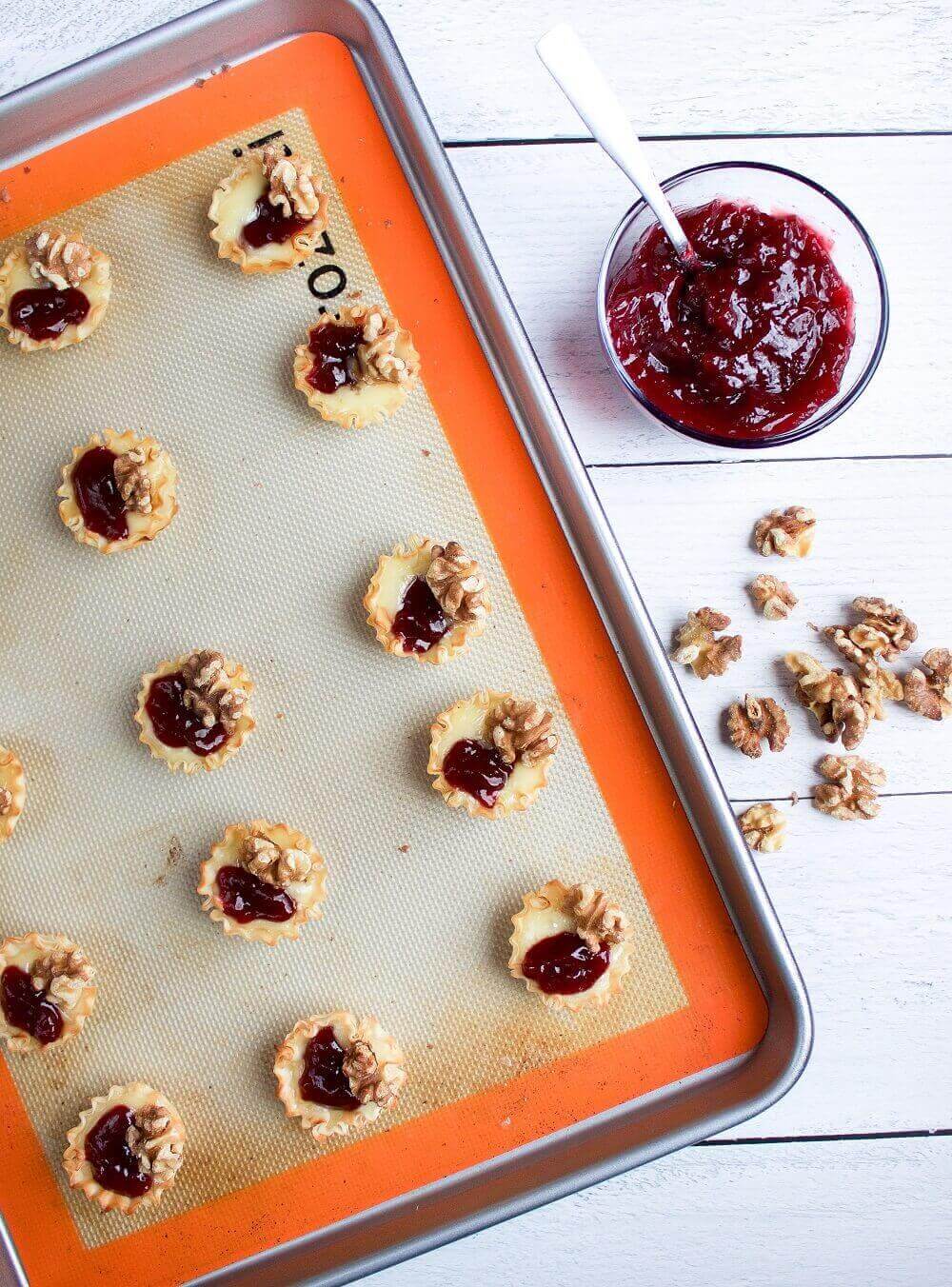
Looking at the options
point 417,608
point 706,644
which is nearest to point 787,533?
point 706,644

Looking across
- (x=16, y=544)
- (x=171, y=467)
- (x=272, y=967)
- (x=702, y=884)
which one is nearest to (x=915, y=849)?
(x=702, y=884)

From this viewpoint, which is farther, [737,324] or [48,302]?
[48,302]

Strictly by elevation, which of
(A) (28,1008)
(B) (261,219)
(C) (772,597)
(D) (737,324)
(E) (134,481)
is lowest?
(A) (28,1008)

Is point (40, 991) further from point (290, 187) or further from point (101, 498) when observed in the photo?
point (290, 187)

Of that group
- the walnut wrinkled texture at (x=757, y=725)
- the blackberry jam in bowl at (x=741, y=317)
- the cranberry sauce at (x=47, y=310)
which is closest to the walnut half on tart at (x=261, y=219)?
the cranberry sauce at (x=47, y=310)

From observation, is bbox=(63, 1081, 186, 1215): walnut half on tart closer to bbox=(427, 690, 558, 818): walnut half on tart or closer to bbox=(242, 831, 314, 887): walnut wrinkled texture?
bbox=(242, 831, 314, 887): walnut wrinkled texture

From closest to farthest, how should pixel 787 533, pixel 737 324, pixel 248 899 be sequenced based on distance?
pixel 737 324, pixel 248 899, pixel 787 533

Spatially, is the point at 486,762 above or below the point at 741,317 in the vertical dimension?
below

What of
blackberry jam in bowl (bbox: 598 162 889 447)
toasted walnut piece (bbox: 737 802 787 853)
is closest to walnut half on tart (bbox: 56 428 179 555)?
blackberry jam in bowl (bbox: 598 162 889 447)

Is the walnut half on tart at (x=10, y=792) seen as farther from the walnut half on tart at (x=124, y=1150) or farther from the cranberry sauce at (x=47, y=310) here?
the cranberry sauce at (x=47, y=310)
